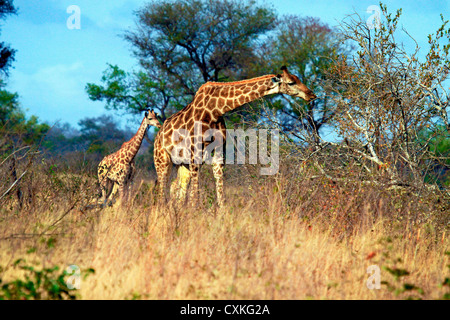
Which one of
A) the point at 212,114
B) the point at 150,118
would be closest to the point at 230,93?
the point at 212,114

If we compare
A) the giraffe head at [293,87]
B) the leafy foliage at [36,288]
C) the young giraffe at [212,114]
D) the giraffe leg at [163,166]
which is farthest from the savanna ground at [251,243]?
the giraffe leg at [163,166]

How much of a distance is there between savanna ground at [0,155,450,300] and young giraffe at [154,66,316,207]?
1.92ft

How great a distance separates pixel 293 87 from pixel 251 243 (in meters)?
2.98

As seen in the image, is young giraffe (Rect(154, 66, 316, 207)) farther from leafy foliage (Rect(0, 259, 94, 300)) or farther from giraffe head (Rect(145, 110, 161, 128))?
leafy foliage (Rect(0, 259, 94, 300))

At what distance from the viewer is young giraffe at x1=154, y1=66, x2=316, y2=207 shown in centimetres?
803

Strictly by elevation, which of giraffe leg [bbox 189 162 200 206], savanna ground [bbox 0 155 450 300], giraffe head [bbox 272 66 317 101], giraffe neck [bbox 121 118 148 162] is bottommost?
savanna ground [bbox 0 155 450 300]

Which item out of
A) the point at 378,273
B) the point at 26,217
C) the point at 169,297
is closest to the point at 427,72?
the point at 378,273

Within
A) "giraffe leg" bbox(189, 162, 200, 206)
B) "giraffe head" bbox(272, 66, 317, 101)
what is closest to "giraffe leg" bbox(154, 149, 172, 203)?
"giraffe leg" bbox(189, 162, 200, 206)

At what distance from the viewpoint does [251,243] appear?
5996 millimetres

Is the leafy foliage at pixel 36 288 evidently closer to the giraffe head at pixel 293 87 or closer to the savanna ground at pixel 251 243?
the savanna ground at pixel 251 243

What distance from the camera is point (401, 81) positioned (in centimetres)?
778

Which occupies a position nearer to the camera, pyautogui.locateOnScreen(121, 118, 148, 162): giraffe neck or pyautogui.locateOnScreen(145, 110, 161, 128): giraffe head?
pyautogui.locateOnScreen(121, 118, 148, 162): giraffe neck

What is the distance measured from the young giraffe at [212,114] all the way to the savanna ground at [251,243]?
59cm

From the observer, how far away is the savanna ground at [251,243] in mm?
4742
